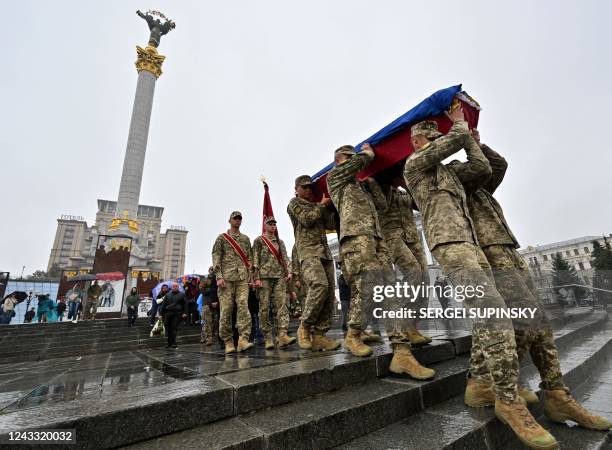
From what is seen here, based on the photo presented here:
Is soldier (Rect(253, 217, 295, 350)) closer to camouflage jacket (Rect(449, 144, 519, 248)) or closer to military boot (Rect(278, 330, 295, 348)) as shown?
military boot (Rect(278, 330, 295, 348))

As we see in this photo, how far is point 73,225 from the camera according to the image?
314ft

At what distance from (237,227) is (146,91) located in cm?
3445

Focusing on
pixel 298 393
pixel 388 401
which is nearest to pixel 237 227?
pixel 298 393

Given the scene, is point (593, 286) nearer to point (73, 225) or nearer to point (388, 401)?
point (388, 401)

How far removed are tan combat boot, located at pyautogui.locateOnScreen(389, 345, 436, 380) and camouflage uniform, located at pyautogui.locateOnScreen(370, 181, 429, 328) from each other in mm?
778

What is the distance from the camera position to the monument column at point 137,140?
28.7 metres

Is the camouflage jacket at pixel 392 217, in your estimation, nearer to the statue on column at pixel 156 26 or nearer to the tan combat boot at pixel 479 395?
the tan combat boot at pixel 479 395

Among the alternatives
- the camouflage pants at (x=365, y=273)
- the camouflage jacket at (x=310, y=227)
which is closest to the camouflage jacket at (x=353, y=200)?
the camouflage pants at (x=365, y=273)

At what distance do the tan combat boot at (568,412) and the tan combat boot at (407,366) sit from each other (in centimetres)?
84

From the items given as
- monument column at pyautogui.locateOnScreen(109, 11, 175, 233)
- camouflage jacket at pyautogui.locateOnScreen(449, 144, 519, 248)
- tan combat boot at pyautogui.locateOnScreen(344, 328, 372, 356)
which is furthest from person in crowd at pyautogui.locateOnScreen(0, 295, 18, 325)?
camouflage jacket at pyautogui.locateOnScreen(449, 144, 519, 248)

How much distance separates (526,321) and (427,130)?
1895mm

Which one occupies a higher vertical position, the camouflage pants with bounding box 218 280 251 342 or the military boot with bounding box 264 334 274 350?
the camouflage pants with bounding box 218 280 251 342

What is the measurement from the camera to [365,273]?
3.09 m

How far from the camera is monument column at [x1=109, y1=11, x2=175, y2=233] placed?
28.7 meters
